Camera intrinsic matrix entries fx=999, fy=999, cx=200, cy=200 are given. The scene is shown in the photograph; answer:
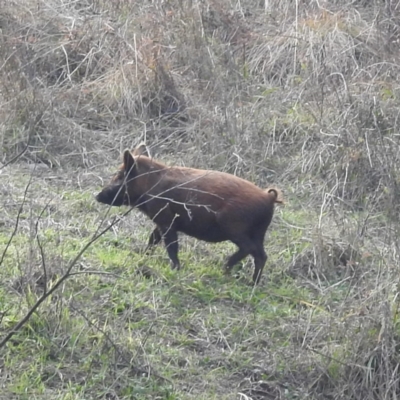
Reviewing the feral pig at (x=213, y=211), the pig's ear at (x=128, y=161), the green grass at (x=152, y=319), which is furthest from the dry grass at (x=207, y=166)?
the pig's ear at (x=128, y=161)

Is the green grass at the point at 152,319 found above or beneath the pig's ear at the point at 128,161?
beneath

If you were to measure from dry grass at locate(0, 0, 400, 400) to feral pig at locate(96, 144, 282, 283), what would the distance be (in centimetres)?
24

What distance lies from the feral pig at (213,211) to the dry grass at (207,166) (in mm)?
238

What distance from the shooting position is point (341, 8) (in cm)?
1243

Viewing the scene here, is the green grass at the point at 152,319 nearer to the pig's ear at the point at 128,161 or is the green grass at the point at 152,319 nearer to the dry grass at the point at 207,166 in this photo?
the dry grass at the point at 207,166

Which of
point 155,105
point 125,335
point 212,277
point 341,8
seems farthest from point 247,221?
point 341,8

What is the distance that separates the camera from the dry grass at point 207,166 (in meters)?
6.13

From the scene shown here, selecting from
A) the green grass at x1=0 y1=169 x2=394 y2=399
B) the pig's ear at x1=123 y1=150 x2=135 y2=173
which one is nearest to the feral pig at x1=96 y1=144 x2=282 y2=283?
the pig's ear at x1=123 y1=150 x2=135 y2=173

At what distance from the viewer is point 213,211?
7.42m

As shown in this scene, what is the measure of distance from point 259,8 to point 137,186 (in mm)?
5806

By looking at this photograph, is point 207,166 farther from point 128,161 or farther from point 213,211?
point 213,211

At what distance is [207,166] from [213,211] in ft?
6.44

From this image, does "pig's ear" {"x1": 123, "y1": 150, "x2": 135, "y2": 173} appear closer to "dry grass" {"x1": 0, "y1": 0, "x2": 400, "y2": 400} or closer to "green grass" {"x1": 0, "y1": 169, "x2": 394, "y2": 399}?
"dry grass" {"x1": 0, "y1": 0, "x2": 400, "y2": 400}

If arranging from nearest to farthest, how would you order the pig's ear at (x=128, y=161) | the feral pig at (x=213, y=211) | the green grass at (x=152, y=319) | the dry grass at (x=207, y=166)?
the green grass at (x=152, y=319) < the dry grass at (x=207, y=166) < the feral pig at (x=213, y=211) < the pig's ear at (x=128, y=161)
